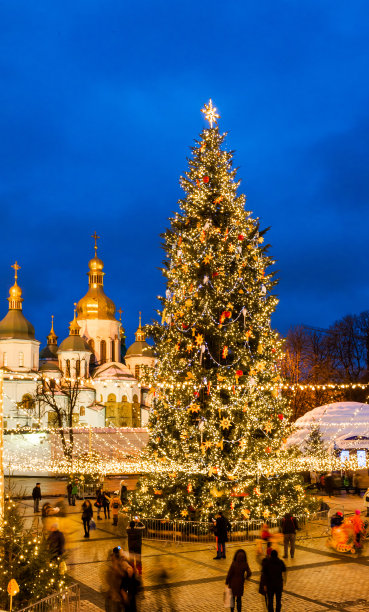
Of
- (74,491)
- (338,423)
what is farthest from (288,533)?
(338,423)

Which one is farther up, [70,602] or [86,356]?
[86,356]

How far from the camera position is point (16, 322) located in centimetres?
7700

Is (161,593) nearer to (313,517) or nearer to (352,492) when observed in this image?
(313,517)

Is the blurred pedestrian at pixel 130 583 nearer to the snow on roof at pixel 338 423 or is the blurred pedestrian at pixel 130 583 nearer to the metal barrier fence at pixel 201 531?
the metal barrier fence at pixel 201 531

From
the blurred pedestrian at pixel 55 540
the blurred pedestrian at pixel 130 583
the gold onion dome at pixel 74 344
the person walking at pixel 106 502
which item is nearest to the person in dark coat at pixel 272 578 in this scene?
the blurred pedestrian at pixel 130 583

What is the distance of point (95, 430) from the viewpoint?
5841cm

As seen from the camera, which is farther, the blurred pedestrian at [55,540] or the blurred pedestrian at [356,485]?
the blurred pedestrian at [356,485]

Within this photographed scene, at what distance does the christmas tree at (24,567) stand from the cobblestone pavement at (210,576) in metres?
1.66

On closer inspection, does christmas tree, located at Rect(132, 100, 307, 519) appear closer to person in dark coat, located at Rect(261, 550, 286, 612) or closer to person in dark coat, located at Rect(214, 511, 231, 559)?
person in dark coat, located at Rect(214, 511, 231, 559)

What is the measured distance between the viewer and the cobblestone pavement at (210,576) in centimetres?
1235

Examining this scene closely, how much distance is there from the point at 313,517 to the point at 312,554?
14.7 feet

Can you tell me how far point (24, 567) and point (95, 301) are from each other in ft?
259

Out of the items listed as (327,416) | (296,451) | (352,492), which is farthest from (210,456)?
(327,416)

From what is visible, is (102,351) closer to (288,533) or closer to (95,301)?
(95,301)
